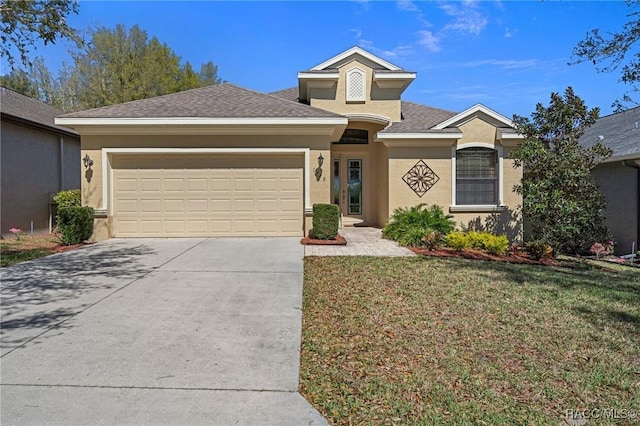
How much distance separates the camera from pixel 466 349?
4.14 metres

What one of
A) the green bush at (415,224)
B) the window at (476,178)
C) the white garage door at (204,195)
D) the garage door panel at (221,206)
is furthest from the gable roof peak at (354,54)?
the garage door panel at (221,206)

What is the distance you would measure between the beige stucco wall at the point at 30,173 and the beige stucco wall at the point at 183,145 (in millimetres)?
3603

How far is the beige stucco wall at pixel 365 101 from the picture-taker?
1447cm

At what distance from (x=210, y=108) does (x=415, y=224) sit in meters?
6.89

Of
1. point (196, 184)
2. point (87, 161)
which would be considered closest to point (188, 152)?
point (196, 184)

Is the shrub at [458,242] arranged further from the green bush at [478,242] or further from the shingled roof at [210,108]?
the shingled roof at [210,108]

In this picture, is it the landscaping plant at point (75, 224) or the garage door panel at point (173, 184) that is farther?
the garage door panel at point (173, 184)

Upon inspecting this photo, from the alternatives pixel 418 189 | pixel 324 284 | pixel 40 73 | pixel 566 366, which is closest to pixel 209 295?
pixel 324 284

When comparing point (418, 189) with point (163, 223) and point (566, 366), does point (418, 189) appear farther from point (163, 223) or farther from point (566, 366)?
point (566, 366)

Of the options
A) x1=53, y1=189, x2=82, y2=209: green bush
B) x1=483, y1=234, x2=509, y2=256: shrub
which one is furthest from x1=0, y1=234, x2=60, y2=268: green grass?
x1=483, y1=234, x2=509, y2=256: shrub

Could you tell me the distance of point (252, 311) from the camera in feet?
17.5

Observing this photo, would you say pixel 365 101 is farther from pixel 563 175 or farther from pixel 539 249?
pixel 539 249

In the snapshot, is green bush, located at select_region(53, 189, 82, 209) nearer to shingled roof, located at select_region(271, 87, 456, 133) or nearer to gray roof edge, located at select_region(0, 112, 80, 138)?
gray roof edge, located at select_region(0, 112, 80, 138)

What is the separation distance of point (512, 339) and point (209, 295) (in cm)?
407
